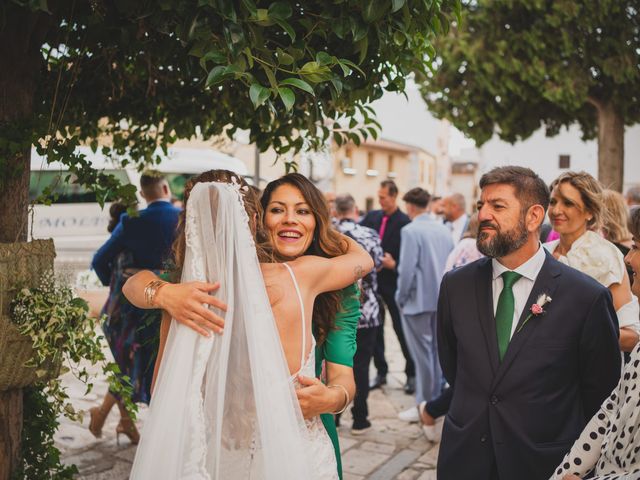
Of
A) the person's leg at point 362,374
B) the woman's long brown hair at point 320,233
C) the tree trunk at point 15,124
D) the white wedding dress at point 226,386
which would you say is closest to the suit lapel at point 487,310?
the woman's long brown hair at point 320,233

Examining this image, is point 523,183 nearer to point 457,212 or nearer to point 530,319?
point 530,319

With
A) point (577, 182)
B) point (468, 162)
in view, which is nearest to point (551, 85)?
point (577, 182)

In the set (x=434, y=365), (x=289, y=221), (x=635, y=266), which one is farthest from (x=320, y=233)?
(x=434, y=365)

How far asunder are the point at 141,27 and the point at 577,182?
2.62 m

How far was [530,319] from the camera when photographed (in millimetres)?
2727

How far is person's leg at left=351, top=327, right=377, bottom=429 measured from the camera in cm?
590

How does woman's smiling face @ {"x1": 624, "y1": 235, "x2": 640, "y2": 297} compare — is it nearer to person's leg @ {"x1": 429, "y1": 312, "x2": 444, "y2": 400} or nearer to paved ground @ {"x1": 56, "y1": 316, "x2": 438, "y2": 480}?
paved ground @ {"x1": 56, "y1": 316, "x2": 438, "y2": 480}

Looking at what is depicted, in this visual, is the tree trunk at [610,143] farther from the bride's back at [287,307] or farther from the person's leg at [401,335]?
the bride's back at [287,307]

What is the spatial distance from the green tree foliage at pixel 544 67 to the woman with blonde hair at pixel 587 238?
734 cm

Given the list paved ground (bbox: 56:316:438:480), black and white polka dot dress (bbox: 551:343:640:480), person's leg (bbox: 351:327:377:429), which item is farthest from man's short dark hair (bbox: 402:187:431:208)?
black and white polka dot dress (bbox: 551:343:640:480)

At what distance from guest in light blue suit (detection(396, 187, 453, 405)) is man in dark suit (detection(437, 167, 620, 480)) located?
3.63 meters

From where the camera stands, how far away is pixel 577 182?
3.91 meters

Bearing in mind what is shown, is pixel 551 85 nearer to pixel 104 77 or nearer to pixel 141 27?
pixel 104 77

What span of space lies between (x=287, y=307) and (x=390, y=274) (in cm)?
526
